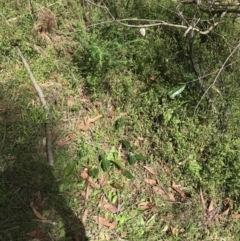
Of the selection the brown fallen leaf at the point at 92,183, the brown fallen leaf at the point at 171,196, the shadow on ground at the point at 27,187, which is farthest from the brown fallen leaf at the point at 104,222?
the brown fallen leaf at the point at 171,196

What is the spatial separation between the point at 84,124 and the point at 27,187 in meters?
0.82

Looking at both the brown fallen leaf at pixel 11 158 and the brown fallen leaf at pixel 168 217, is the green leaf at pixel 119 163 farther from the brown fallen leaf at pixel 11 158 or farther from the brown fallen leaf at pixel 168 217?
the brown fallen leaf at pixel 11 158

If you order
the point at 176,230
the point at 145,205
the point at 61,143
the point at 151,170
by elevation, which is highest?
the point at 61,143

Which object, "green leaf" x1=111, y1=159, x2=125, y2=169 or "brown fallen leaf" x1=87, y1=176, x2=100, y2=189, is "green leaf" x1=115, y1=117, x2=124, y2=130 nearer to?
"green leaf" x1=111, y1=159, x2=125, y2=169

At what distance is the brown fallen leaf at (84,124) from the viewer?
3447mm

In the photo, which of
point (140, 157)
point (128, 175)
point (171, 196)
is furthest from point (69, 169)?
point (171, 196)

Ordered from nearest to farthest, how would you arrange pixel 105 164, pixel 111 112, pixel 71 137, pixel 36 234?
pixel 36 234 < pixel 105 164 < pixel 71 137 < pixel 111 112

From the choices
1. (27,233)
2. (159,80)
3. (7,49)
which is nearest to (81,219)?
(27,233)

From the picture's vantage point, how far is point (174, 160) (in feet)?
11.2

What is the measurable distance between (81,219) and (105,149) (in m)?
0.71

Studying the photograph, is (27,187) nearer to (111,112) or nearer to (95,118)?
(95,118)

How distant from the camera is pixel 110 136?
349 cm

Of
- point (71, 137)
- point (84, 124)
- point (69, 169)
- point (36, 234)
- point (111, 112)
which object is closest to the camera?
point (36, 234)

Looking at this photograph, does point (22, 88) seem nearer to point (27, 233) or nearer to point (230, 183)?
point (27, 233)
